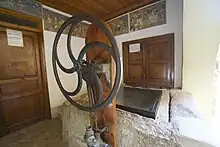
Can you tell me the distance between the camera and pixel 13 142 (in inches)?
84.7

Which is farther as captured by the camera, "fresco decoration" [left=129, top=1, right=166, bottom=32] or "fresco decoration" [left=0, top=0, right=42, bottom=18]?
"fresco decoration" [left=129, top=1, right=166, bottom=32]

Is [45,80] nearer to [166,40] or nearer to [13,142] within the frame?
[13,142]

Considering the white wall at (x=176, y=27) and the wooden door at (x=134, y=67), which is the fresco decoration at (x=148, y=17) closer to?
the white wall at (x=176, y=27)

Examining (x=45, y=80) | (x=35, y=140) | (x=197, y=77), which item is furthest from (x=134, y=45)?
(x=35, y=140)

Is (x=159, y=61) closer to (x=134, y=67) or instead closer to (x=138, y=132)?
(x=134, y=67)

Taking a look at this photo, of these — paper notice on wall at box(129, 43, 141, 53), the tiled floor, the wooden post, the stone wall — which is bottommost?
the tiled floor

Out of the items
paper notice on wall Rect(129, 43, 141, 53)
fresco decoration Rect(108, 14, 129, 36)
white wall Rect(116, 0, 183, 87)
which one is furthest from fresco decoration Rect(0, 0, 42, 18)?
white wall Rect(116, 0, 183, 87)

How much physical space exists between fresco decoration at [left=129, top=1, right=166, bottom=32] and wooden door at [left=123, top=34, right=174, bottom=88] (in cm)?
35

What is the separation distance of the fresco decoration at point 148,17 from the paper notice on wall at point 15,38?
2605 mm

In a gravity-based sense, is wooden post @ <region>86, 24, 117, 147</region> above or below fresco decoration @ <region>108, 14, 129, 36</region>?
below

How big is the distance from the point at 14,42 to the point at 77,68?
2.49 meters

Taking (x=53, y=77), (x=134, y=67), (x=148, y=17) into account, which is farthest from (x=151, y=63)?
(x=53, y=77)

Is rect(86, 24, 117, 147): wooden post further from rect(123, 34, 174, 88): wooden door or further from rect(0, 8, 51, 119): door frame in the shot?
rect(123, 34, 174, 88): wooden door

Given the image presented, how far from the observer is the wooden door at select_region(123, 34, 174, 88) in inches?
121
